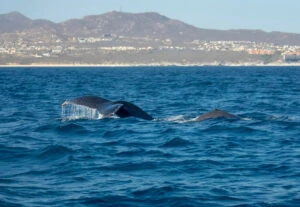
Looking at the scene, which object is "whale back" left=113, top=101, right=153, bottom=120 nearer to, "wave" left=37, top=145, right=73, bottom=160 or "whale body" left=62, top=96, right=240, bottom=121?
"whale body" left=62, top=96, right=240, bottom=121

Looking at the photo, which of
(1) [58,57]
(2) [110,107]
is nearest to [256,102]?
(2) [110,107]

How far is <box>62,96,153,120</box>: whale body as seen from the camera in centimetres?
1517

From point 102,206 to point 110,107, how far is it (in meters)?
7.22

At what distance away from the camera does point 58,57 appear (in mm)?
179250

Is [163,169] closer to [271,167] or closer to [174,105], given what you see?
[271,167]

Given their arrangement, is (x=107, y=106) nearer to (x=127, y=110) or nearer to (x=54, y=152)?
(x=127, y=110)

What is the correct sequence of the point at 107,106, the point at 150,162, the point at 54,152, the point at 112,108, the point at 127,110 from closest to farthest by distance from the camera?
the point at 150,162 < the point at 54,152 < the point at 107,106 < the point at 112,108 < the point at 127,110

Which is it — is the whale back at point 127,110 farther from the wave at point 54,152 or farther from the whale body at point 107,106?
the wave at point 54,152

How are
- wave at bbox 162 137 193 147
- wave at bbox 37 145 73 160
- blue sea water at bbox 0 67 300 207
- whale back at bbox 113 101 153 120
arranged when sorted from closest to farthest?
blue sea water at bbox 0 67 300 207 → wave at bbox 37 145 73 160 → wave at bbox 162 137 193 147 → whale back at bbox 113 101 153 120

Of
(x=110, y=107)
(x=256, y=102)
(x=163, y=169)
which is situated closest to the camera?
(x=163, y=169)

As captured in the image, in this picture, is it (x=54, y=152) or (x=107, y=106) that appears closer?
(x=54, y=152)

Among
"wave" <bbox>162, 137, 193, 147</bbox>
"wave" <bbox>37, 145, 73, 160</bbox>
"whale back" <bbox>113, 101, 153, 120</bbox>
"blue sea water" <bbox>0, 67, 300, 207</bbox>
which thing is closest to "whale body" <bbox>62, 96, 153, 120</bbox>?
"whale back" <bbox>113, 101, 153, 120</bbox>

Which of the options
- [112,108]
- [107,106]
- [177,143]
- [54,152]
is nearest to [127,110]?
[112,108]

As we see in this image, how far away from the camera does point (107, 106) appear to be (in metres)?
15.7
